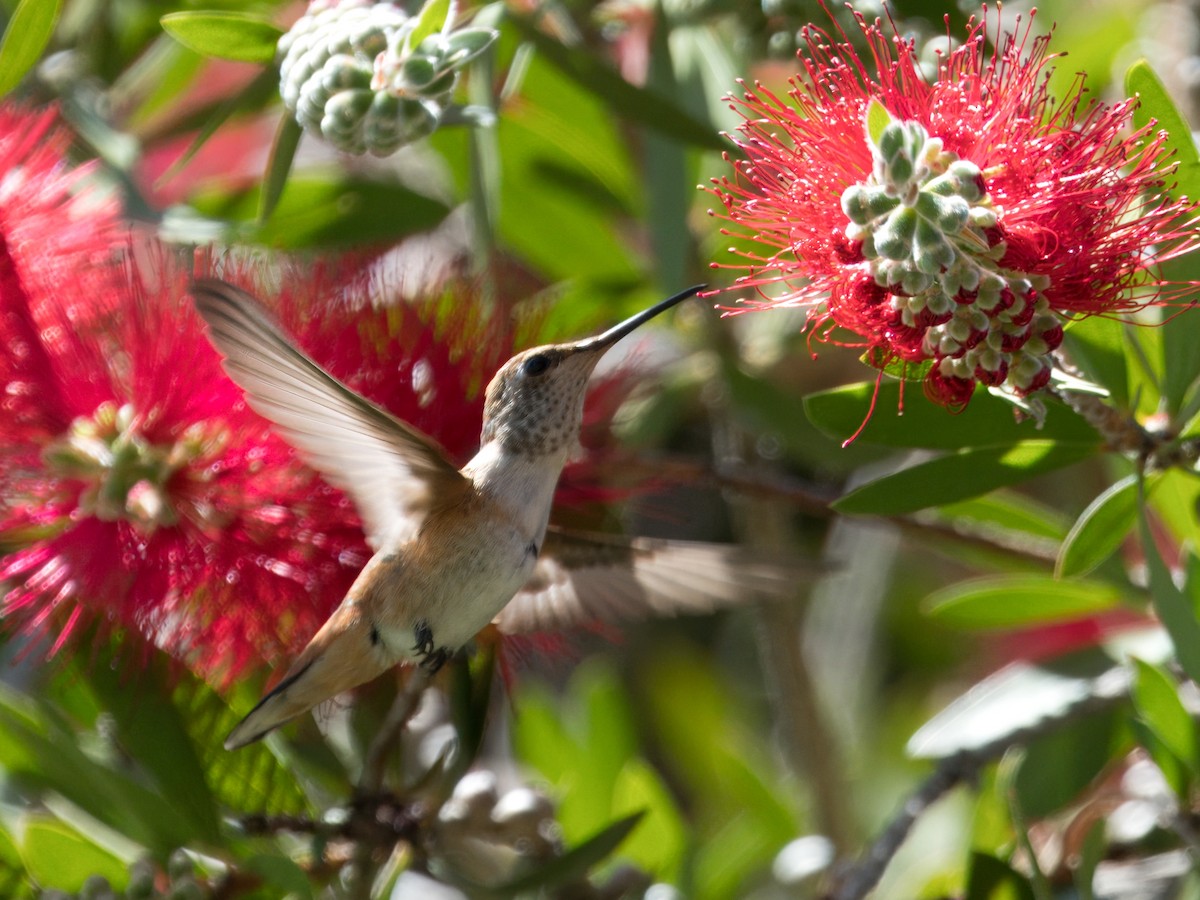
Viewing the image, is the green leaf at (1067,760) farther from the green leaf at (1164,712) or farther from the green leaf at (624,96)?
the green leaf at (624,96)

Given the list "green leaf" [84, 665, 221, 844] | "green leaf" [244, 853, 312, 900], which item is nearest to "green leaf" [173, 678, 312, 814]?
"green leaf" [84, 665, 221, 844]

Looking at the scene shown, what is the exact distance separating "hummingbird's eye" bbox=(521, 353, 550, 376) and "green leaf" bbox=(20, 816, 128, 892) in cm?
65

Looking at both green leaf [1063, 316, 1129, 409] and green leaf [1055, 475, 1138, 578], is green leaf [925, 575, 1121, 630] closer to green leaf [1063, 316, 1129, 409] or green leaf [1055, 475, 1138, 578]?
green leaf [1055, 475, 1138, 578]

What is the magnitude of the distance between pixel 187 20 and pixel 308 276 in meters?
0.34

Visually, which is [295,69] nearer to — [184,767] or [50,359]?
[50,359]

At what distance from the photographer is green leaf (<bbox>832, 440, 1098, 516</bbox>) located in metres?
1.21

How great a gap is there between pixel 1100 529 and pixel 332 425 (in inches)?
28.0

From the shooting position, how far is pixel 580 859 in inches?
57.6

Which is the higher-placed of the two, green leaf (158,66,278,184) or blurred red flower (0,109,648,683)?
green leaf (158,66,278,184)

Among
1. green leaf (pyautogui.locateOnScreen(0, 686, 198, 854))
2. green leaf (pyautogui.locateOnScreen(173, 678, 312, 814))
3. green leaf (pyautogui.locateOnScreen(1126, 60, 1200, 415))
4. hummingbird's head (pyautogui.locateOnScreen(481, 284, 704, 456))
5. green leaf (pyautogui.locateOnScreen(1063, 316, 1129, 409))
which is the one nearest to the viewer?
green leaf (pyautogui.locateOnScreen(1126, 60, 1200, 415))

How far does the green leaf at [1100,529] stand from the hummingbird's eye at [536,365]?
506mm

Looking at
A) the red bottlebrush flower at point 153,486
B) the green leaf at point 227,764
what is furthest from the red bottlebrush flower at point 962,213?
the green leaf at point 227,764

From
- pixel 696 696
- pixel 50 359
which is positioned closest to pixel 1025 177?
pixel 50 359

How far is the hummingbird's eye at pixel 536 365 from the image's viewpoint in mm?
1311
